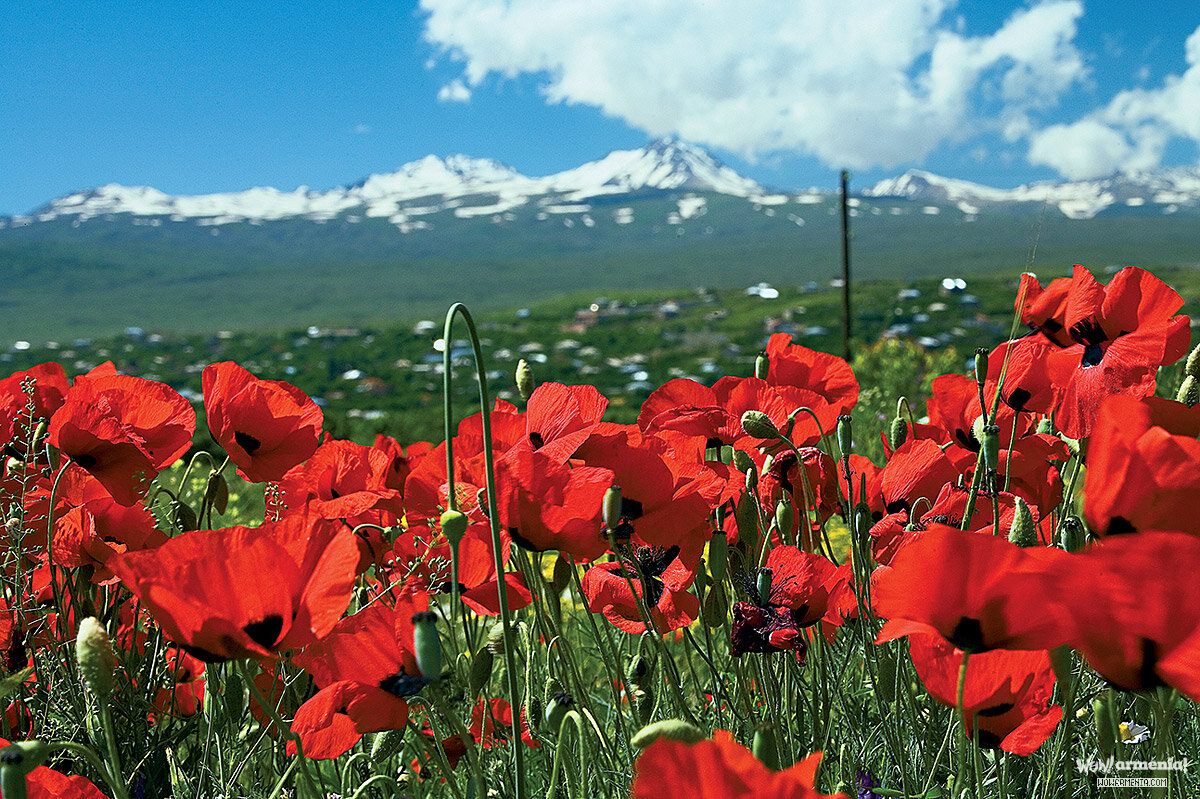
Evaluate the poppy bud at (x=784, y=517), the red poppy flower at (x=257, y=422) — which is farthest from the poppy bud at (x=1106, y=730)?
the red poppy flower at (x=257, y=422)

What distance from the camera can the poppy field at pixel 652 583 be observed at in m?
0.66

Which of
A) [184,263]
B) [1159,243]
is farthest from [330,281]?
[1159,243]

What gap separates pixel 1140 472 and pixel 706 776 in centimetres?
43

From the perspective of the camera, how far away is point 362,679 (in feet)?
3.02

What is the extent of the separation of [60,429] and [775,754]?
3.37 feet

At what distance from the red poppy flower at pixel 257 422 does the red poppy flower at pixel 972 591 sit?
0.98 m

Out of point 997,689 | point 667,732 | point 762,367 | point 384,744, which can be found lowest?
point 384,744

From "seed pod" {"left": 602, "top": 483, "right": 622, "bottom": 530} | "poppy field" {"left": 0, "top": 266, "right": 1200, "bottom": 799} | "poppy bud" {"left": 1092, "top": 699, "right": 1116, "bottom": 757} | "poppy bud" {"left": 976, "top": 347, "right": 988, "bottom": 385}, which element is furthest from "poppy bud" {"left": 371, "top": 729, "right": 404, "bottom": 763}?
"poppy bud" {"left": 976, "top": 347, "right": 988, "bottom": 385}

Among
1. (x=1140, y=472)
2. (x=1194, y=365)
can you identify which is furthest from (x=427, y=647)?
(x=1194, y=365)

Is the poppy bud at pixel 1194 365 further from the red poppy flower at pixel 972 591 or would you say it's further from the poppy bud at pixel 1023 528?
the red poppy flower at pixel 972 591

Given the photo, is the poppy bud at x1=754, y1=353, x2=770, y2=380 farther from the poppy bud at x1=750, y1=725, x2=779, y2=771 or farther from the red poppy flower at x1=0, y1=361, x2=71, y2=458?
the red poppy flower at x1=0, y1=361, x2=71, y2=458

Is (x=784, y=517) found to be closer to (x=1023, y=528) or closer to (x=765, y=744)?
(x=1023, y=528)

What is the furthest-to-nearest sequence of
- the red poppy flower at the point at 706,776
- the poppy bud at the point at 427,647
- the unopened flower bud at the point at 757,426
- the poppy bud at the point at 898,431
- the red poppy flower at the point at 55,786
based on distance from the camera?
the poppy bud at the point at 898,431, the unopened flower bud at the point at 757,426, the red poppy flower at the point at 55,786, the poppy bud at the point at 427,647, the red poppy flower at the point at 706,776

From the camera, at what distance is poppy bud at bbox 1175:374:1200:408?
1109 millimetres
